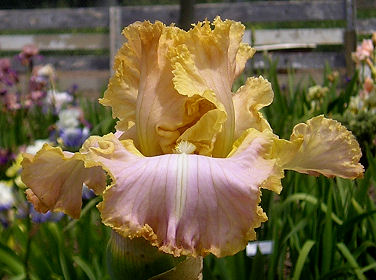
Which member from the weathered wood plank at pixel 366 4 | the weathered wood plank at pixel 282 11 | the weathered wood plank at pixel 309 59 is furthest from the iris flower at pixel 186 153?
the weathered wood plank at pixel 366 4

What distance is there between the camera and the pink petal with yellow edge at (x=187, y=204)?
1.88 ft

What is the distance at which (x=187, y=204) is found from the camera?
0.58 m

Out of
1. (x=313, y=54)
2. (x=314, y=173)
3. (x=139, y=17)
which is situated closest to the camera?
(x=314, y=173)

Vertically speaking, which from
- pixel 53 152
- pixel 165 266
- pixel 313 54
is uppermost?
pixel 53 152

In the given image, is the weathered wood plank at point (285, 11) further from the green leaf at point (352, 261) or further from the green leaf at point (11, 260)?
the green leaf at point (11, 260)

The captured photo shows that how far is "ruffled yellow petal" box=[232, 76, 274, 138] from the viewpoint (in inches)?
30.1

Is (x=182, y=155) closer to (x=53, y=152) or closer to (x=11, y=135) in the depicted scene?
(x=53, y=152)

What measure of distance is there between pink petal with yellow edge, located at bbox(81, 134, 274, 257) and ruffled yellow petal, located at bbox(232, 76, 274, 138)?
144 millimetres

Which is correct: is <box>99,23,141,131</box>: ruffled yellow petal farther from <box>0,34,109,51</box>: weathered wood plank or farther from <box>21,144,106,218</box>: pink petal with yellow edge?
<box>0,34,109,51</box>: weathered wood plank

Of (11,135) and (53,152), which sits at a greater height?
(53,152)

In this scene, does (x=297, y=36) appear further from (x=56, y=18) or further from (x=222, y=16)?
(x=56, y=18)

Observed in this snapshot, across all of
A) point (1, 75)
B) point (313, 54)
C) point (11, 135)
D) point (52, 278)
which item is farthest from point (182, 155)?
point (313, 54)

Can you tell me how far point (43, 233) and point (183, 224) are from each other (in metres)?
1.12

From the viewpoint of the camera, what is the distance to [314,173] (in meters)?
0.72
